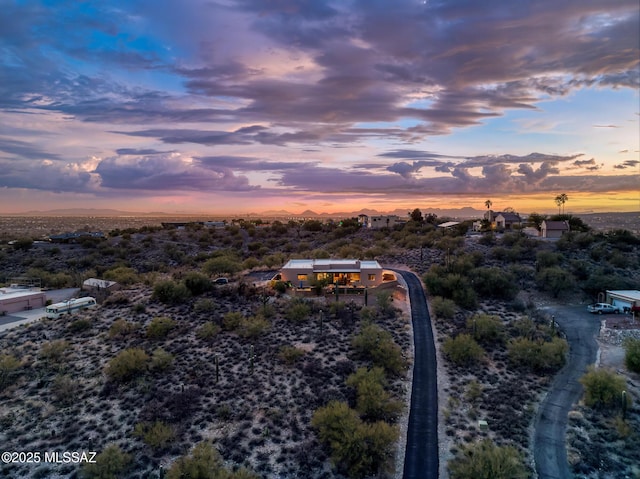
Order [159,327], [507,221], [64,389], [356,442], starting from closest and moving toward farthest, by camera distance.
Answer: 1. [356,442]
2. [64,389]
3. [159,327]
4. [507,221]

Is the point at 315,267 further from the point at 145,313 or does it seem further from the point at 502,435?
the point at 502,435

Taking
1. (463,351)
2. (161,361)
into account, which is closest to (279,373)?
(161,361)

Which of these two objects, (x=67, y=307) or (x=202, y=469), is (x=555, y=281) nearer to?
(x=202, y=469)

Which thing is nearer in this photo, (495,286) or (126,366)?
(126,366)

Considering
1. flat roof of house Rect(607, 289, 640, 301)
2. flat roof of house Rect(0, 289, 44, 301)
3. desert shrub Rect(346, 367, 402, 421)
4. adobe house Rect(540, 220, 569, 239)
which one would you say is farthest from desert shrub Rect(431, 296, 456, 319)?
adobe house Rect(540, 220, 569, 239)

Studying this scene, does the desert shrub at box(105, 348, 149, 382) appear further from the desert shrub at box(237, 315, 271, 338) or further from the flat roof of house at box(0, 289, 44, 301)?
the flat roof of house at box(0, 289, 44, 301)

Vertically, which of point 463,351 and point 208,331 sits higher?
point 208,331

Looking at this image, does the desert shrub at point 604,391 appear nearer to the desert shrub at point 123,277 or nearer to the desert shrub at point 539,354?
the desert shrub at point 539,354

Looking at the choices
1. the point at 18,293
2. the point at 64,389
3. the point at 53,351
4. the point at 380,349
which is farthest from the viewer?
the point at 18,293
